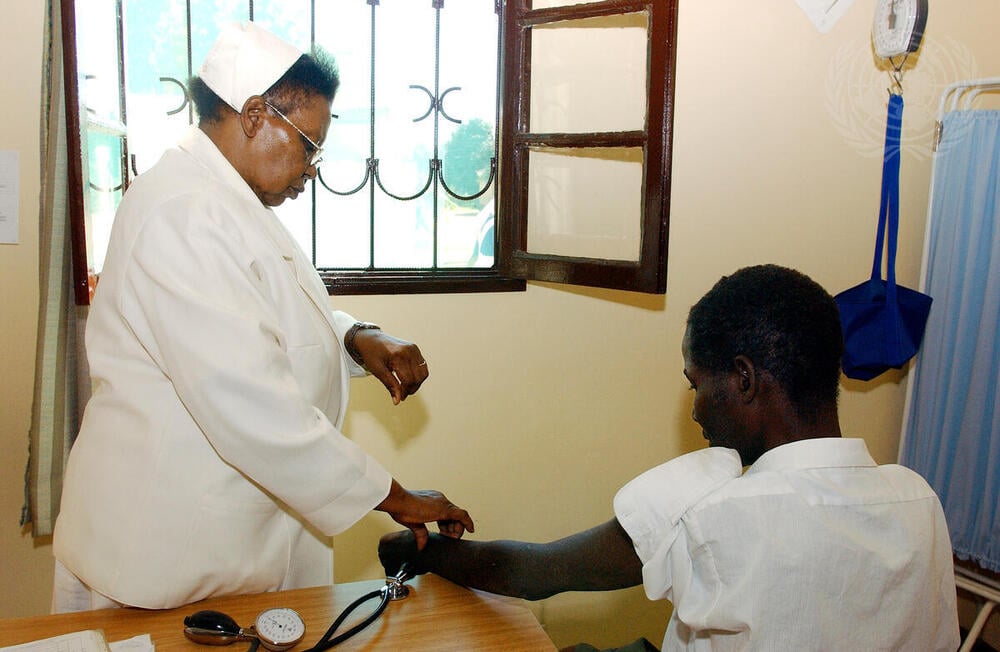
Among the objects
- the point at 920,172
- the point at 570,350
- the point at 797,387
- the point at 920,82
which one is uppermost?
the point at 920,82

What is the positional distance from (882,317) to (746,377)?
1546 mm

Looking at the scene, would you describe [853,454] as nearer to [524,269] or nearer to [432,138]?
[524,269]

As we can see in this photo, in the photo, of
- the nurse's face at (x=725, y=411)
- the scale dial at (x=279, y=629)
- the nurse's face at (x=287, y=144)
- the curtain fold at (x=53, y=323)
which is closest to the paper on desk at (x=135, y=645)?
the scale dial at (x=279, y=629)

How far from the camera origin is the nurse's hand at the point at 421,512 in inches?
49.5

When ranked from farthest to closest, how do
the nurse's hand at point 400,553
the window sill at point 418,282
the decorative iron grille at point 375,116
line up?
1. the window sill at point 418,282
2. the decorative iron grille at point 375,116
3. the nurse's hand at point 400,553

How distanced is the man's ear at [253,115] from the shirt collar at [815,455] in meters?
0.93

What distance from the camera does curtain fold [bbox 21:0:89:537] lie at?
6.22ft

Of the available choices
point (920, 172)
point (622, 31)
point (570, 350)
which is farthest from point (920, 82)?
point (570, 350)

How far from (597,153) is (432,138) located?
1.64ft

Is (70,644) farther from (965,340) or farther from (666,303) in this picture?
(965,340)

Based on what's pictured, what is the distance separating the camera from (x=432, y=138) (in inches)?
95.8

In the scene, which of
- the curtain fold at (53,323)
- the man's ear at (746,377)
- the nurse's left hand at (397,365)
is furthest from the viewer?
the curtain fold at (53,323)

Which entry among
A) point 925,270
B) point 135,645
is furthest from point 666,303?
point 135,645

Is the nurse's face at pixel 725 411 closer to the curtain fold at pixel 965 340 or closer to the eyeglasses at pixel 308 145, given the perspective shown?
Result: the eyeglasses at pixel 308 145
